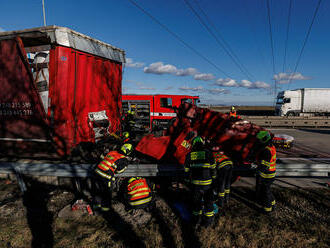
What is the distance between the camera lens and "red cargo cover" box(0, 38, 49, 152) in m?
3.72

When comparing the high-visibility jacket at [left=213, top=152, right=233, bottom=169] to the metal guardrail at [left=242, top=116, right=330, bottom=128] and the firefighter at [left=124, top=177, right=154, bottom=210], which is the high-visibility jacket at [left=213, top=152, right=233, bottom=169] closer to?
the firefighter at [left=124, top=177, right=154, bottom=210]

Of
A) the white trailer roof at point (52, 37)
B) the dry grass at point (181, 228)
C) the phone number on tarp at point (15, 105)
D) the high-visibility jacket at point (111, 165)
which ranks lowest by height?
the dry grass at point (181, 228)

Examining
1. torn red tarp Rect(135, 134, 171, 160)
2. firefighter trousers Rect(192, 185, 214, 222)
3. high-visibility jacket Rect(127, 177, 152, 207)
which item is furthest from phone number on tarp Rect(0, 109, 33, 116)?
firefighter trousers Rect(192, 185, 214, 222)

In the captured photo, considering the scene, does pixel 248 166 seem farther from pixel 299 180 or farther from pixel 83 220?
pixel 83 220

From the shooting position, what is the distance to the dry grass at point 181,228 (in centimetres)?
275

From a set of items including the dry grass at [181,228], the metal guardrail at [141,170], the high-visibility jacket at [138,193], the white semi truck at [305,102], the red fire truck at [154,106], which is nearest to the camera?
the dry grass at [181,228]

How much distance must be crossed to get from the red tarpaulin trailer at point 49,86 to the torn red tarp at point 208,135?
5.42ft

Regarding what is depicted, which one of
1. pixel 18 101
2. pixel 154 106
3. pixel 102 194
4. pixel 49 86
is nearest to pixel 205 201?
pixel 102 194

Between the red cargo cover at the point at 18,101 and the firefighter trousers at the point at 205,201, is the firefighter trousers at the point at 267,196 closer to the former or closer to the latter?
the firefighter trousers at the point at 205,201

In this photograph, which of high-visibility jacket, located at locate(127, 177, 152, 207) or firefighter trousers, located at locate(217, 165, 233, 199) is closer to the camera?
high-visibility jacket, located at locate(127, 177, 152, 207)

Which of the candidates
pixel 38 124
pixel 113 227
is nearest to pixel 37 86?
pixel 38 124

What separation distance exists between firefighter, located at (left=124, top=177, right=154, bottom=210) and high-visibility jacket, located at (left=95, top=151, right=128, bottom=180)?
1.39 feet

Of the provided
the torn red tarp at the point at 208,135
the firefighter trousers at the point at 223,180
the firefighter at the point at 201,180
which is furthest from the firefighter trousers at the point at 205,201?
the torn red tarp at the point at 208,135

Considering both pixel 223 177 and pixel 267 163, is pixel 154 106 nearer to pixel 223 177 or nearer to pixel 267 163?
pixel 223 177
